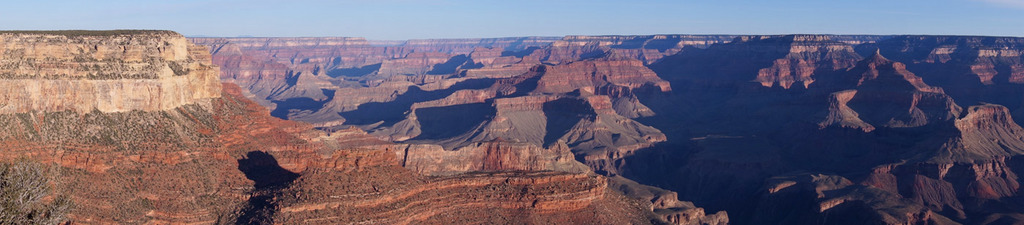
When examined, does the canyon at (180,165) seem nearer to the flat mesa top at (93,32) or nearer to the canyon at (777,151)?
the flat mesa top at (93,32)

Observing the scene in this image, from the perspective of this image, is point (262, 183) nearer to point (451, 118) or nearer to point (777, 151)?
point (777, 151)

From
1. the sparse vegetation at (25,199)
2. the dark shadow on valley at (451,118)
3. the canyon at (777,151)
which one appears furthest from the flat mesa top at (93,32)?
the dark shadow on valley at (451,118)

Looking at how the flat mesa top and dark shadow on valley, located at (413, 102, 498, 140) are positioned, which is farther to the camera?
dark shadow on valley, located at (413, 102, 498, 140)

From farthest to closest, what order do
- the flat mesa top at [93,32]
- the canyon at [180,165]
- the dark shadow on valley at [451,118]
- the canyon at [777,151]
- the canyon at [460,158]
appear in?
the dark shadow on valley at [451,118] < the canyon at [777,151] < the flat mesa top at [93,32] < the canyon at [460,158] < the canyon at [180,165]

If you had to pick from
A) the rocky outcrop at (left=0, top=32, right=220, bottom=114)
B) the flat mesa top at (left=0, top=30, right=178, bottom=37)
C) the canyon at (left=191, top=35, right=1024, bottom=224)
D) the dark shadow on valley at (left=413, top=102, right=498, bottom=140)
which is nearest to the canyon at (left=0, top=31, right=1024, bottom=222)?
the rocky outcrop at (left=0, top=32, right=220, bottom=114)

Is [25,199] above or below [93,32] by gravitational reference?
below

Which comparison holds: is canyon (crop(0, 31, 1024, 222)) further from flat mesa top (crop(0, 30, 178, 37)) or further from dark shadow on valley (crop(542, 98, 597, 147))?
dark shadow on valley (crop(542, 98, 597, 147))

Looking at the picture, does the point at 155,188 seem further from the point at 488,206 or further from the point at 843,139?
the point at 843,139

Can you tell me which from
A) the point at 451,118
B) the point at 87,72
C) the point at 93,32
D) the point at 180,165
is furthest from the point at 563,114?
the point at 87,72
